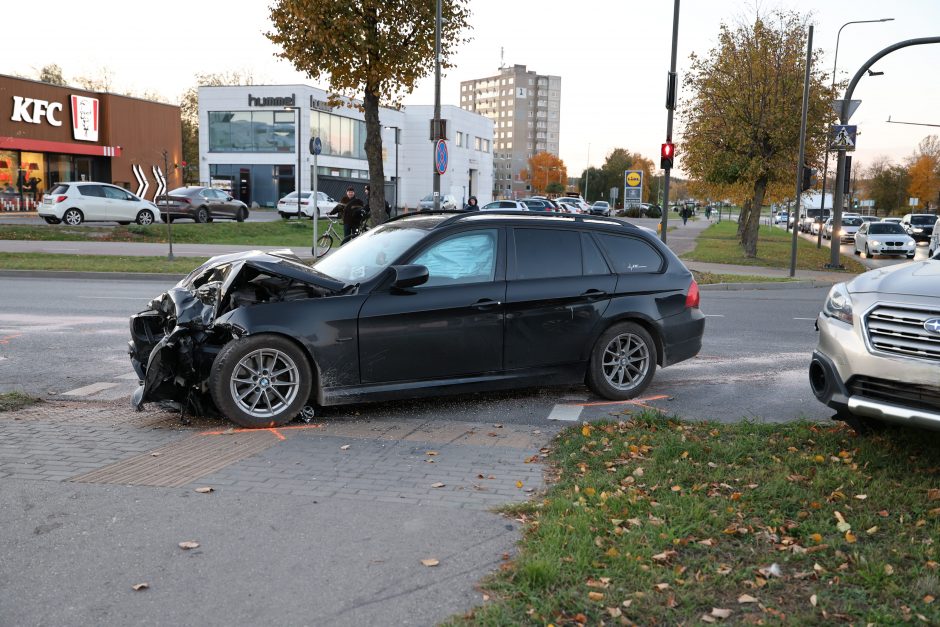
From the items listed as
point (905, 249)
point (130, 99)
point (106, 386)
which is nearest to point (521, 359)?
point (106, 386)

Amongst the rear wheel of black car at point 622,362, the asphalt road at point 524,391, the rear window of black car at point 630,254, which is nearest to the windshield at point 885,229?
the asphalt road at point 524,391

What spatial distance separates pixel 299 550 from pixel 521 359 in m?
Result: 3.29

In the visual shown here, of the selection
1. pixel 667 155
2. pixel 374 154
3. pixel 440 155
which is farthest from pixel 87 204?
pixel 667 155

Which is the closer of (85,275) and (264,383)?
(264,383)

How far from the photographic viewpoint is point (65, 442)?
5.62 metres

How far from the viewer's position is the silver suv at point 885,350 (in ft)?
15.1

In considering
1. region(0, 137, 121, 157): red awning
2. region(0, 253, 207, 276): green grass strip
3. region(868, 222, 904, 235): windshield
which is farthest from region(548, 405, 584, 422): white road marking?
region(0, 137, 121, 157): red awning

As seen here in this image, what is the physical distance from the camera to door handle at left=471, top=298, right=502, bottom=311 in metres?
6.58

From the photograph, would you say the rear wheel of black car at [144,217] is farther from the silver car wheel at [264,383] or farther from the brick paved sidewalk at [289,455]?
the silver car wheel at [264,383]

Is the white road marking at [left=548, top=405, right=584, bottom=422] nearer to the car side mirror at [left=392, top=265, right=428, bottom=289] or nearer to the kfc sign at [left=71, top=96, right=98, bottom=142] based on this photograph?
the car side mirror at [left=392, top=265, right=428, bottom=289]

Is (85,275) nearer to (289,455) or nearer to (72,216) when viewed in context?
(72,216)

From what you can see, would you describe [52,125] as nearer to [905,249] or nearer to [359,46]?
[359,46]

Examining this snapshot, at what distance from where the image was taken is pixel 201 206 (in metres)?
35.5

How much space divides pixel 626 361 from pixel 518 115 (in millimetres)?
180429
